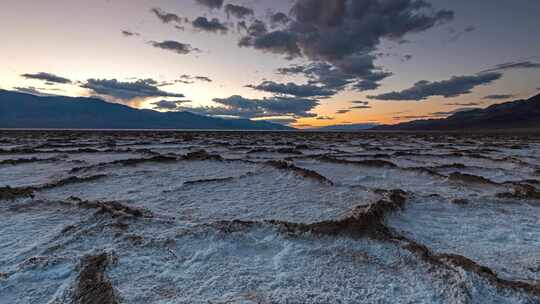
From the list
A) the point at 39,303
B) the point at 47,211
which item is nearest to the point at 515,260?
the point at 39,303

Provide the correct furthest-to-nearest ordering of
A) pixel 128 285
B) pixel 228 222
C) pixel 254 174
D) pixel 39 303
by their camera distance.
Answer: pixel 254 174
pixel 228 222
pixel 128 285
pixel 39 303

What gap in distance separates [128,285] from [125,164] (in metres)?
7.29

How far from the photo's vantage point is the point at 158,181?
7.25m

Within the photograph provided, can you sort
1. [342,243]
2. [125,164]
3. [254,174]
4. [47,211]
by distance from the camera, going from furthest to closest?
[125,164] < [254,174] < [47,211] < [342,243]

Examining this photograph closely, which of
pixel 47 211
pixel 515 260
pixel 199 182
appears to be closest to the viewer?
pixel 515 260

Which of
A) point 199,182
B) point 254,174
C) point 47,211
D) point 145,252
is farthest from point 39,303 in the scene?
point 254,174

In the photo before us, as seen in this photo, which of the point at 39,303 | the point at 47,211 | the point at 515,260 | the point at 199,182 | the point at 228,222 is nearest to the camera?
the point at 39,303

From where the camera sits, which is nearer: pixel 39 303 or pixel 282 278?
pixel 39 303

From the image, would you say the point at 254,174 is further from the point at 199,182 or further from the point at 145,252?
the point at 145,252

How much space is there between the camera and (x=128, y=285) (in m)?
2.80

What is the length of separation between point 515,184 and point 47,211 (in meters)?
9.47

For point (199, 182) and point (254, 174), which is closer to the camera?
point (199, 182)

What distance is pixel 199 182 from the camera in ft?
22.9

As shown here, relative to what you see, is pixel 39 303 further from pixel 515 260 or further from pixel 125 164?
pixel 125 164
